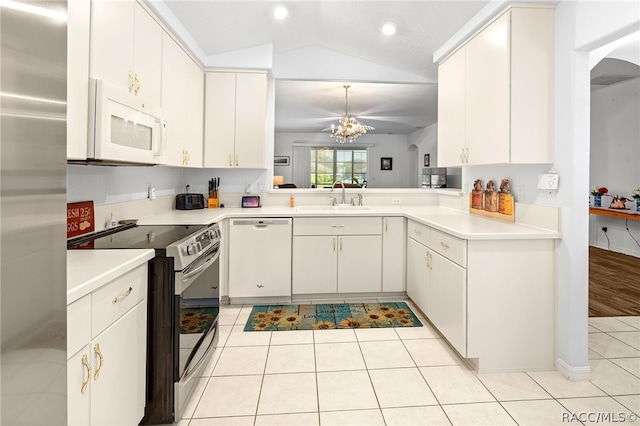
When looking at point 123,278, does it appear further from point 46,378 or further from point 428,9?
point 428,9

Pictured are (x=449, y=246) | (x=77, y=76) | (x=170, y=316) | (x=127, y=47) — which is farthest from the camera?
(x=449, y=246)

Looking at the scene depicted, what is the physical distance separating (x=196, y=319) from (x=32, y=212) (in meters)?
1.63

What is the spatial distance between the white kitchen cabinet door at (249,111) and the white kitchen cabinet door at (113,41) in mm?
1503

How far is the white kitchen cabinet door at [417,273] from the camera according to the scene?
2.97m

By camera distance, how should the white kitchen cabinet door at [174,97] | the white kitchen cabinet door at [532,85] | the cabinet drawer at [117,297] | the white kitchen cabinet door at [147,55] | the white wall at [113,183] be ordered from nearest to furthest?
the cabinet drawer at [117,297], the white wall at [113,183], the white kitchen cabinet door at [147,55], the white kitchen cabinet door at [532,85], the white kitchen cabinet door at [174,97]

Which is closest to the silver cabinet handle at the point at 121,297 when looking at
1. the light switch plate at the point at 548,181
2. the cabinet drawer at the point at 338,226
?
the cabinet drawer at the point at 338,226

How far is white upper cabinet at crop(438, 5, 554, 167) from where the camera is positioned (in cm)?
229

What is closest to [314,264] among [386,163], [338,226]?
[338,226]

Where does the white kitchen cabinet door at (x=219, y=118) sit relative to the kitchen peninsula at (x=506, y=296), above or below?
above

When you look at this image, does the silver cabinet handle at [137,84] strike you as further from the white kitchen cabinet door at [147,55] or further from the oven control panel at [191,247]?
the oven control panel at [191,247]

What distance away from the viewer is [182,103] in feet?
9.81

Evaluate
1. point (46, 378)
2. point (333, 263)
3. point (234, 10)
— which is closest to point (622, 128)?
point (333, 263)

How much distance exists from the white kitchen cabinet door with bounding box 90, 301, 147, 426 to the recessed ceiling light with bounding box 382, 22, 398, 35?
3.01 m

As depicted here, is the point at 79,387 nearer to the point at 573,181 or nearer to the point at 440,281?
the point at 440,281
